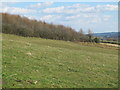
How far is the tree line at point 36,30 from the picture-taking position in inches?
1968

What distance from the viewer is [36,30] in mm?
58312

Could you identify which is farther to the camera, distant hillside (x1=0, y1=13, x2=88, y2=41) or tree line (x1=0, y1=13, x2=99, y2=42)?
tree line (x1=0, y1=13, x2=99, y2=42)

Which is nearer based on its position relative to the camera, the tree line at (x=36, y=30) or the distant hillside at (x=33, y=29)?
the distant hillside at (x=33, y=29)

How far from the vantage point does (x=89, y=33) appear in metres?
76.1

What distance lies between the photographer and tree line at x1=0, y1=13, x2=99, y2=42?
50.0 metres

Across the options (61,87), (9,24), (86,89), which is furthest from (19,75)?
(9,24)

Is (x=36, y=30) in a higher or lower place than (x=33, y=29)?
lower

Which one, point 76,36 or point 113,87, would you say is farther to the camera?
point 76,36

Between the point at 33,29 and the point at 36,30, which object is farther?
the point at 36,30

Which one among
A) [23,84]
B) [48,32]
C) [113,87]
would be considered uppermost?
[48,32]

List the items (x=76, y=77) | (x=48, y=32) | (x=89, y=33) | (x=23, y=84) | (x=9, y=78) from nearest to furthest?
(x=23, y=84), (x=9, y=78), (x=76, y=77), (x=48, y=32), (x=89, y=33)

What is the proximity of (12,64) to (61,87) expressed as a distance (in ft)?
11.5

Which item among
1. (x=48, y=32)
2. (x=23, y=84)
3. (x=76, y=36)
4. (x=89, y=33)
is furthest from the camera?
(x=89, y=33)

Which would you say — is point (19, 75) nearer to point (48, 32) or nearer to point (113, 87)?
point (113, 87)
